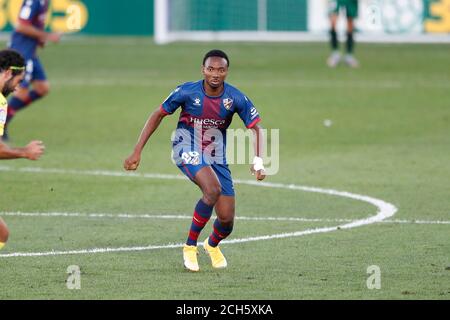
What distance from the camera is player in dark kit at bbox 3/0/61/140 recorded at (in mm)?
20016

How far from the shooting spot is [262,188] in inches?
628

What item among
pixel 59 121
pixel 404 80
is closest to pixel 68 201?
pixel 59 121

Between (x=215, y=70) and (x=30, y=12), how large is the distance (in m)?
9.42

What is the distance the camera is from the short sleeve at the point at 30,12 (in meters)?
20.0

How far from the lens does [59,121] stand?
2280cm

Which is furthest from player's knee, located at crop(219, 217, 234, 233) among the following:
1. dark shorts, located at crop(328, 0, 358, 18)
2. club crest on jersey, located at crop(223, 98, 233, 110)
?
dark shorts, located at crop(328, 0, 358, 18)

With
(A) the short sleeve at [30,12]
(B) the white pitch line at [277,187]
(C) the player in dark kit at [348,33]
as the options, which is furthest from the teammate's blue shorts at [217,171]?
(C) the player in dark kit at [348,33]

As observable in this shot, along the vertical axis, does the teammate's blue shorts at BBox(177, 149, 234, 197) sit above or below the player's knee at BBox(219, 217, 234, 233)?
above

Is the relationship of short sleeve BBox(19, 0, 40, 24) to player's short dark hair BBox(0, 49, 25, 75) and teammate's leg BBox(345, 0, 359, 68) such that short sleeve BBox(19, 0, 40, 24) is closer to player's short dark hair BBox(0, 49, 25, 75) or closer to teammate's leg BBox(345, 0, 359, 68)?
player's short dark hair BBox(0, 49, 25, 75)

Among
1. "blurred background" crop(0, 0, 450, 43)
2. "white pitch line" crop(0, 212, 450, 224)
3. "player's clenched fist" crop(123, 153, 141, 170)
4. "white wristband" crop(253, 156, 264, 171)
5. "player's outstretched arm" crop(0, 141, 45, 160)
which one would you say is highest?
"player's outstretched arm" crop(0, 141, 45, 160)

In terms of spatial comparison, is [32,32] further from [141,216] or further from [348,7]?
[348,7]

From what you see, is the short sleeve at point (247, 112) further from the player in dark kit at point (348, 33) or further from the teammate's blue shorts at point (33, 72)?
the player in dark kit at point (348, 33)

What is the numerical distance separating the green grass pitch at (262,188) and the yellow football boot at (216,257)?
0.26 ft
